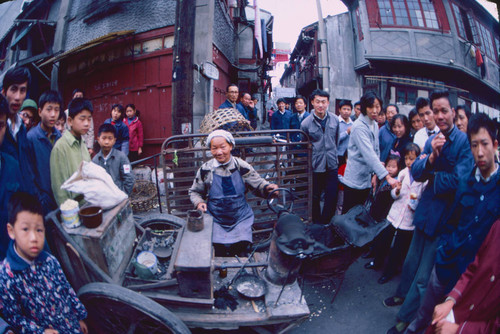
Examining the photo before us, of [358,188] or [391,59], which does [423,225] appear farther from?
[391,59]

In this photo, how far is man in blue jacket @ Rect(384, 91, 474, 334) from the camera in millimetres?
2527

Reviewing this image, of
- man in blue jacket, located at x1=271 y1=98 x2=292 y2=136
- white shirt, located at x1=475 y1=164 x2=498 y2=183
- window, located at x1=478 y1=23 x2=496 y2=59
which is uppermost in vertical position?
window, located at x1=478 y1=23 x2=496 y2=59

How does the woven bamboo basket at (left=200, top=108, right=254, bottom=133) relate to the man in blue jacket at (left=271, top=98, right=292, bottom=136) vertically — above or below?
below

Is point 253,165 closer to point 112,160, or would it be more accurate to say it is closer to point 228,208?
point 228,208

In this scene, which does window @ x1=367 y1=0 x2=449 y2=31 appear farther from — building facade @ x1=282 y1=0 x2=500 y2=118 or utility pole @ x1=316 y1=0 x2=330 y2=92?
utility pole @ x1=316 y1=0 x2=330 y2=92

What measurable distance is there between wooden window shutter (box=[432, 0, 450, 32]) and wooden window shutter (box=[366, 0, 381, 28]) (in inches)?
136

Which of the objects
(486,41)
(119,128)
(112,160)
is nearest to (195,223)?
(112,160)

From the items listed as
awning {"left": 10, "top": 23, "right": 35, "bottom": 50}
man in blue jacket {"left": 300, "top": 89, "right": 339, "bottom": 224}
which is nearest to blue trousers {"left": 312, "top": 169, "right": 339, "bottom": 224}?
man in blue jacket {"left": 300, "top": 89, "right": 339, "bottom": 224}

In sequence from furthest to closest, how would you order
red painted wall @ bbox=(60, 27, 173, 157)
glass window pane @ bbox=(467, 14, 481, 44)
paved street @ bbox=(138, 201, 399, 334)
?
glass window pane @ bbox=(467, 14, 481, 44) < red painted wall @ bbox=(60, 27, 173, 157) < paved street @ bbox=(138, 201, 399, 334)

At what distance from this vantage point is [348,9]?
55.5ft

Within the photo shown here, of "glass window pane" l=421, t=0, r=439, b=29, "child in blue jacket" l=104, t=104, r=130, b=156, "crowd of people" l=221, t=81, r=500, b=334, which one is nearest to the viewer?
"crowd of people" l=221, t=81, r=500, b=334

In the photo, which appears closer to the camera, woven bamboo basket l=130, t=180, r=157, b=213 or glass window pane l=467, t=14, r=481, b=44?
woven bamboo basket l=130, t=180, r=157, b=213

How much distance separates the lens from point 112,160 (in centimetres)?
437

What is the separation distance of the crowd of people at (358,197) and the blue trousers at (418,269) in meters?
0.01
